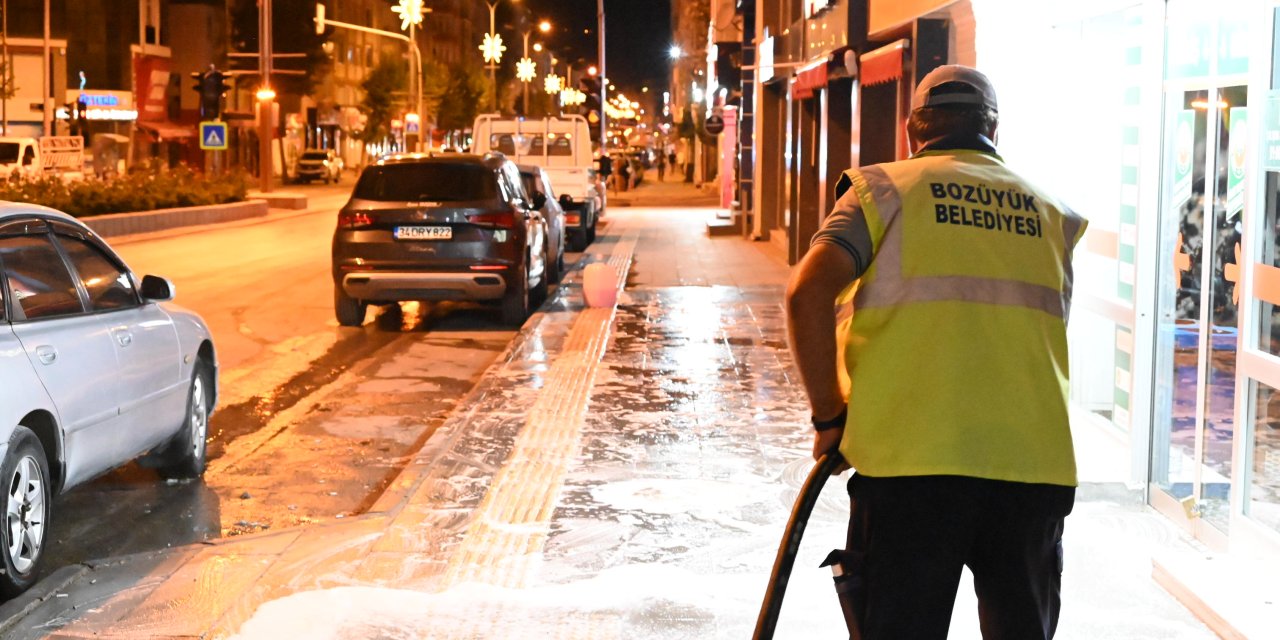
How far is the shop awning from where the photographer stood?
6856cm

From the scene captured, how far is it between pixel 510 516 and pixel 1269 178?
10.9 feet

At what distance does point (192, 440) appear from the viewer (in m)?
7.94

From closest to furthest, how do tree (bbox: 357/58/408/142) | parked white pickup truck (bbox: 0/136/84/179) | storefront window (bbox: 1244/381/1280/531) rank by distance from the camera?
1. storefront window (bbox: 1244/381/1280/531)
2. parked white pickup truck (bbox: 0/136/84/179)
3. tree (bbox: 357/58/408/142)

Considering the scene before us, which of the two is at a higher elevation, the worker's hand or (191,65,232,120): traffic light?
(191,65,232,120): traffic light

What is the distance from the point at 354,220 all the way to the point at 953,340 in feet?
38.0

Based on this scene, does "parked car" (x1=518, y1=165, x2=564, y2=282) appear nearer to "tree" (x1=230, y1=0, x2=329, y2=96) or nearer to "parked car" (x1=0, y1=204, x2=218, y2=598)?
"parked car" (x1=0, y1=204, x2=218, y2=598)

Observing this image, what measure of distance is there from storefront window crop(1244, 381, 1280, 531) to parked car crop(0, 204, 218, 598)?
4556 mm

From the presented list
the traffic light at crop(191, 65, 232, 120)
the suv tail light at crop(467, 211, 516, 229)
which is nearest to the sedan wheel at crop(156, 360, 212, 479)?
the suv tail light at crop(467, 211, 516, 229)

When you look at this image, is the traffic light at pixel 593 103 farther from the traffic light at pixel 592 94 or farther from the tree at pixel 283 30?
the tree at pixel 283 30

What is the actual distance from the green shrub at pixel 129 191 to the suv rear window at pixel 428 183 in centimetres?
1303

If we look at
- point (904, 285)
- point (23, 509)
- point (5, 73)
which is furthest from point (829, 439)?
point (5, 73)

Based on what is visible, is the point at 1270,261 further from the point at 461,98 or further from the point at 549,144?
the point at 461,98

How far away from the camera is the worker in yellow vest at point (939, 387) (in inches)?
127

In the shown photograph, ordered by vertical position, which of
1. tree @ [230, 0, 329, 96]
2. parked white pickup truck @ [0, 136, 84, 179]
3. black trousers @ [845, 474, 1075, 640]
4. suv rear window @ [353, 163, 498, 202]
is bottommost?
black trousers @ [845, 474, 1075, 640]
